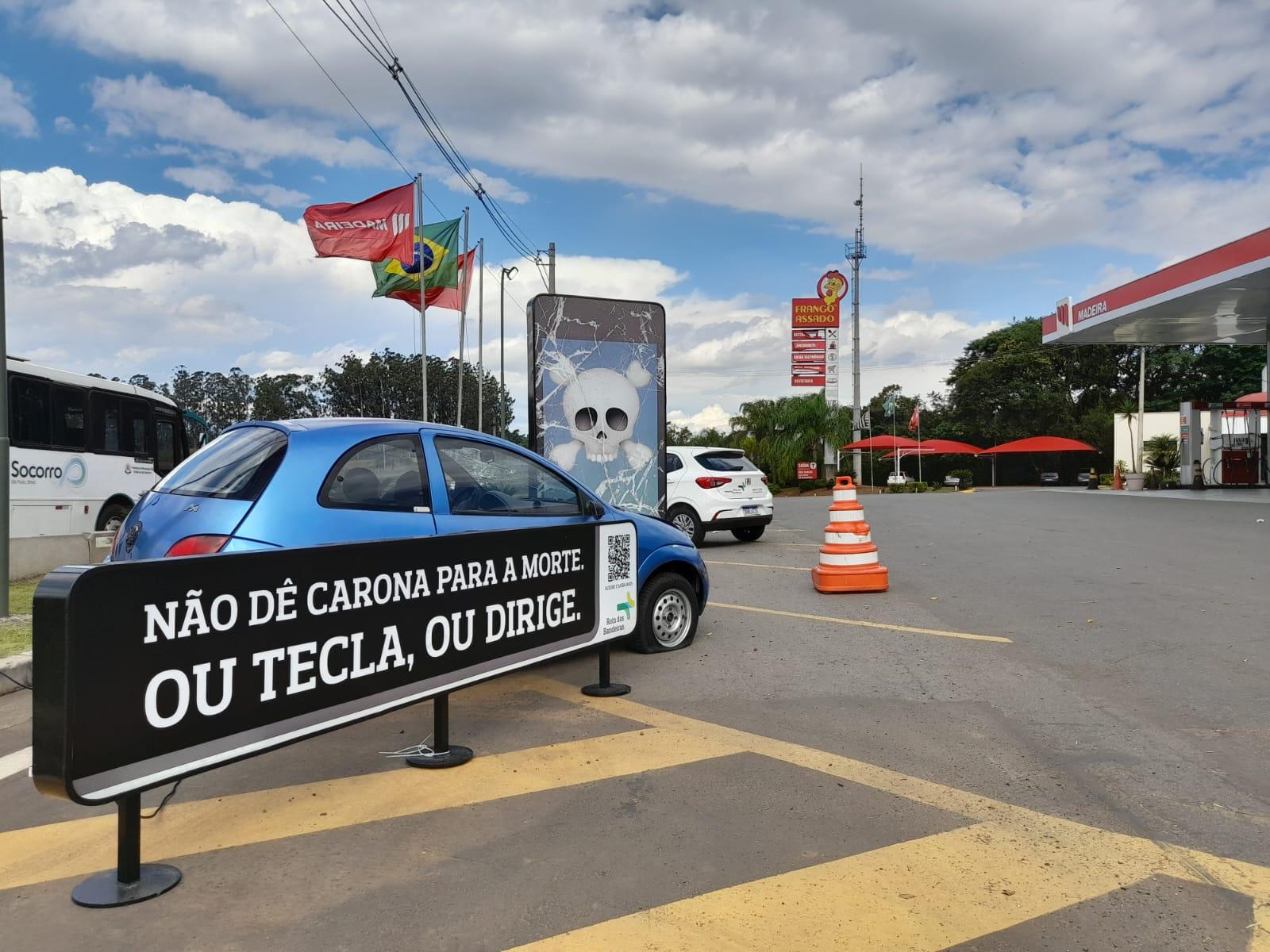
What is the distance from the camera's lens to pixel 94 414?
14555mm

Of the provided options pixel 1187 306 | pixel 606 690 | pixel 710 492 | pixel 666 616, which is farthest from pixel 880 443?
pixel 606 690

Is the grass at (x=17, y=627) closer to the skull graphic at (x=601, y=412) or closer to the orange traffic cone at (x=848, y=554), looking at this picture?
the skull graphic at (x=601, y=412)

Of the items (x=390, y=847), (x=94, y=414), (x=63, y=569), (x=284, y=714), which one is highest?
(x=94, y=414)

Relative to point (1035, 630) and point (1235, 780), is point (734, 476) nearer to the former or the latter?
point (1035, 630)

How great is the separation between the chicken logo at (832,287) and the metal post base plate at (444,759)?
4866 cm

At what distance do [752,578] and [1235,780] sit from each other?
281 inches

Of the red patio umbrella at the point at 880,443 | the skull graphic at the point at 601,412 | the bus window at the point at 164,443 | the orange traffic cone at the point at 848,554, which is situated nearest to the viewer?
the orange traffic cone at the point at 848,554

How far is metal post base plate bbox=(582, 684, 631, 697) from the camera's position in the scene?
564 centimetres

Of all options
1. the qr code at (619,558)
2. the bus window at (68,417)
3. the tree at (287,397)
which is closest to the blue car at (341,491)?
the qr code at (619,558)

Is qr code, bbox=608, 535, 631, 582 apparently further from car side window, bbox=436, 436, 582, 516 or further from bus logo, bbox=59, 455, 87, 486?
bus logo, bbox=59, 455, 87, 486

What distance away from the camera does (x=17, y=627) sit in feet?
24.6

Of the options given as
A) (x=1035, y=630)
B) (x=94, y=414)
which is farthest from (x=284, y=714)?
(x=94, y=414)

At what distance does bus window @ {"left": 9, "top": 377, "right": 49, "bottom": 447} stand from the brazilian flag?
10.9 metres

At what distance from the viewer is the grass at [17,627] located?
6598mm
